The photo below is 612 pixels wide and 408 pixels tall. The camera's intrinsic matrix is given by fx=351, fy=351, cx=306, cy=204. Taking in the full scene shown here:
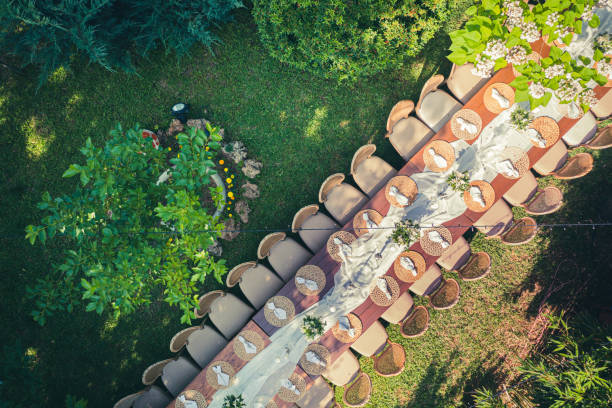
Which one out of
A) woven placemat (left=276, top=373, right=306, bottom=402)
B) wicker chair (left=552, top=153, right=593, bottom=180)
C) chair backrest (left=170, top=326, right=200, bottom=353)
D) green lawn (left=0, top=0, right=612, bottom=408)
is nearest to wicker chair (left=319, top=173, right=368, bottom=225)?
green lawn (left=0, top=0, right=612, bottom=408)

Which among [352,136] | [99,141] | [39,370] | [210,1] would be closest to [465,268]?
[352,136]

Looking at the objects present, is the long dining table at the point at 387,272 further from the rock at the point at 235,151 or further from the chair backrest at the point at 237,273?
the rock at the point at 235,151

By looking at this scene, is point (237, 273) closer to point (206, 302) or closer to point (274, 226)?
point (206, 302)

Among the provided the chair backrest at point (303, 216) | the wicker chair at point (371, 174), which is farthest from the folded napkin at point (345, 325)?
the wicker chair at point (371, 174)

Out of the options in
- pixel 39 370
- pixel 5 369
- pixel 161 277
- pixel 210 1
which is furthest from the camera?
pixel 39 370

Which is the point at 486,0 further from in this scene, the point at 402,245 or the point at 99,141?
the point at 99,141

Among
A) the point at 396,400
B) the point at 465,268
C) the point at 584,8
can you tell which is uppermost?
the point at 584,8

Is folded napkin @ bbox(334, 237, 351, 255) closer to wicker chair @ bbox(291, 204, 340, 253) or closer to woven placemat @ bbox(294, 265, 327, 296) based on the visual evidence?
wicker chair @ bbox(291, 204, 340, 253)
